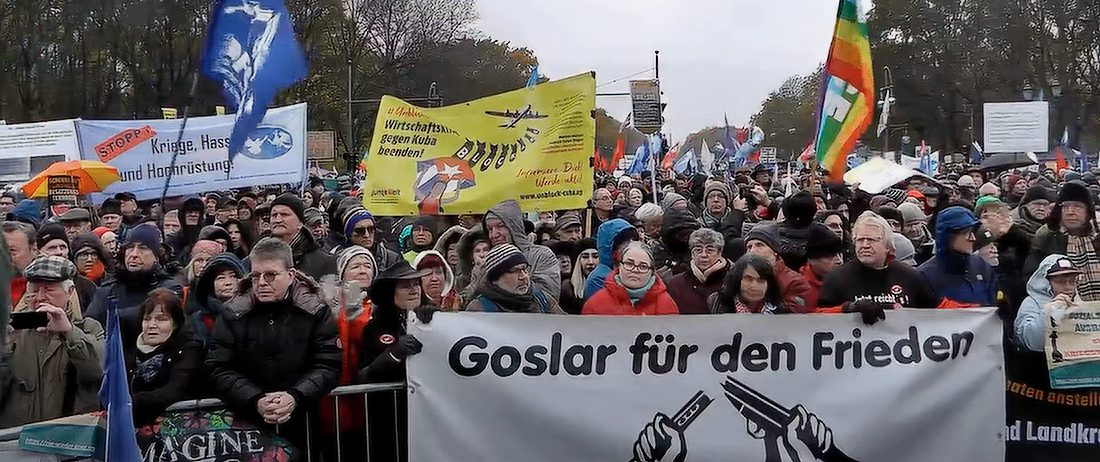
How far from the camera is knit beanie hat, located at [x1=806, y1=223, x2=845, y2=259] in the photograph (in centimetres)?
628

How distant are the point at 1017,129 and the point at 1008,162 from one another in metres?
3.34

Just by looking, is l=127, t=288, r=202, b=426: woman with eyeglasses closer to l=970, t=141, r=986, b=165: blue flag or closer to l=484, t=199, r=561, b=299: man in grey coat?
l=484, t=199, r=561, b=299: man in grey coat

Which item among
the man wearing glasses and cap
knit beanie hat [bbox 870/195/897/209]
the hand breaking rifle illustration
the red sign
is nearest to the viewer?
the man wearing glasses and cap

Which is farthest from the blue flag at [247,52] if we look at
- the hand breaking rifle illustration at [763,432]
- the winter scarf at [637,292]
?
the hand breaking rifle illustration at [763,432]

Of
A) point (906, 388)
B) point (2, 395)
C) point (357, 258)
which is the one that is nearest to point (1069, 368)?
point (906, 388)

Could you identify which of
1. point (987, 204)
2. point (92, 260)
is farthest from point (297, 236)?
point (987, 204)

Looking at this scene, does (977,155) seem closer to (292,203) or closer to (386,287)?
(292,203)

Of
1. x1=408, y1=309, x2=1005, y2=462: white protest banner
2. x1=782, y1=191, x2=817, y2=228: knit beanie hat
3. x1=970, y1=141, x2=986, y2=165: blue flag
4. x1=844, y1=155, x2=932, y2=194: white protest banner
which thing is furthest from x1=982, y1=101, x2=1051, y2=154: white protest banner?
x1=408, y1=309, x2=1005, y2=462: white protest banner

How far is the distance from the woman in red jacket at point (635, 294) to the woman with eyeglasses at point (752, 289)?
0.32m

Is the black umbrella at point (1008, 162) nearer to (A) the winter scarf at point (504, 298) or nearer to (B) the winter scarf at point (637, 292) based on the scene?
(B) the winter scarf at point (637, 292)

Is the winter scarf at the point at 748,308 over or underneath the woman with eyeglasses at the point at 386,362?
over

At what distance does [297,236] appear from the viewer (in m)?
7.23

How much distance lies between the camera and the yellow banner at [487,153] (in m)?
8.43

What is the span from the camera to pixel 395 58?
182ft
